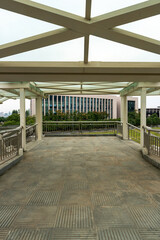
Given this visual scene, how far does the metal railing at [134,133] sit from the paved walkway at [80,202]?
355 centimetres

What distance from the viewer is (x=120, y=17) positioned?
7.27 ft

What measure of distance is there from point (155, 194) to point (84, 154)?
343 cm

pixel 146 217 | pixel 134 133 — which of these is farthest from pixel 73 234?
pixel 134 133

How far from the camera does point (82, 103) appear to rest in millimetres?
69375

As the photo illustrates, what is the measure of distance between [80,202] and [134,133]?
6.75 meters

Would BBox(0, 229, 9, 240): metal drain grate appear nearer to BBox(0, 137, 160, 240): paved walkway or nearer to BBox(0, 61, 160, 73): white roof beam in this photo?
BBox(0, 137, 160, 240): paved walkway

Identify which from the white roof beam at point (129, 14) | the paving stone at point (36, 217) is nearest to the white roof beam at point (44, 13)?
the white roof beam at point (129, 14)

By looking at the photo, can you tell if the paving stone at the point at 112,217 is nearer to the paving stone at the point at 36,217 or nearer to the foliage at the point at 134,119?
the paving stone at the point at 36,217

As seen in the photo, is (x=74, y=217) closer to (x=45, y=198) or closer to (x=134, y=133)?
(x=45, y=198)

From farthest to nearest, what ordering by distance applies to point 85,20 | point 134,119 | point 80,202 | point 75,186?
1. point 134,119
2. point 75,186
3. point 80,202
4. point 85,20

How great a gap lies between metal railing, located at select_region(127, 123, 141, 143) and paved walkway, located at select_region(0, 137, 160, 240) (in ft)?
11.6

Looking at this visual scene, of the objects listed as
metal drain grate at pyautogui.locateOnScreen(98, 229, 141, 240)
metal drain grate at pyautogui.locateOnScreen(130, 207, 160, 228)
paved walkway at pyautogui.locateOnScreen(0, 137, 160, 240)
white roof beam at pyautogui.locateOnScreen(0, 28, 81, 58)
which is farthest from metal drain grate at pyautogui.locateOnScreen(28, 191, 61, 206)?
white roof beam at pyautogui.locateOnScreen(0, 28, 81, 58)

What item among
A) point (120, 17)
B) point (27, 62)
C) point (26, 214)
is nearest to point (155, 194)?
point (26, 214)

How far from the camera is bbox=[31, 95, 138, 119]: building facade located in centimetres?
6262
